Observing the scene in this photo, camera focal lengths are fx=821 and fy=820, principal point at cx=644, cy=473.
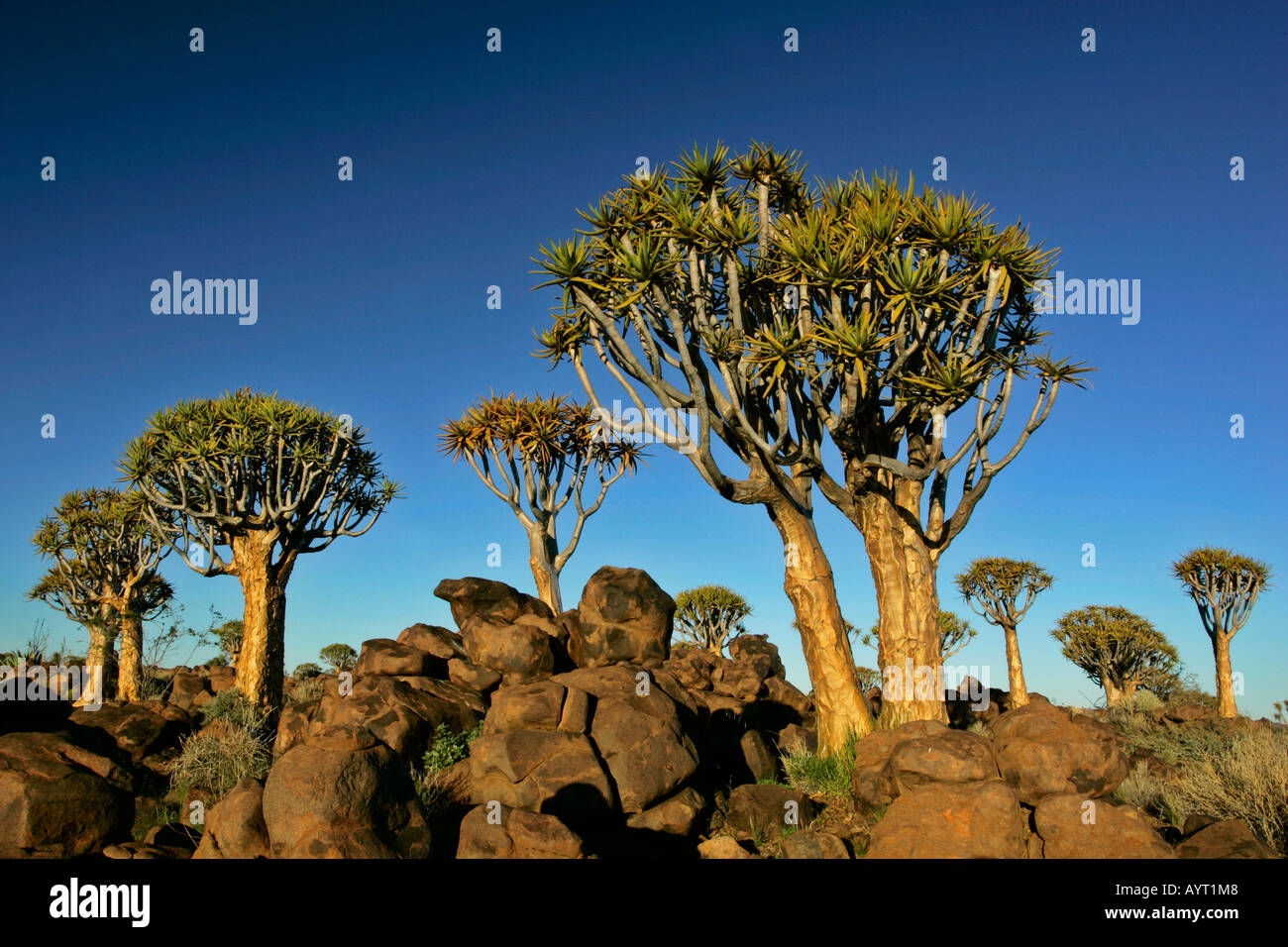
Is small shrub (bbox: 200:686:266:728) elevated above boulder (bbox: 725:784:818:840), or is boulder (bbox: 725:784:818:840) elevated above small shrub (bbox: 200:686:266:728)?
small shrub (bbox: 200:686:266:728)

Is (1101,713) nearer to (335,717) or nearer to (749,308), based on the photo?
(749,308)

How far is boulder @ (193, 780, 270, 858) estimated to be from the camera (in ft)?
26.6

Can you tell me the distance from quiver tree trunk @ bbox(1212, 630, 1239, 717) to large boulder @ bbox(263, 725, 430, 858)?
25.1 meters

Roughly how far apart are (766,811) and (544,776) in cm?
288

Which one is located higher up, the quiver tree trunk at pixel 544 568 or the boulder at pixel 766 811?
the quiver tree trunk at pixel 544 568

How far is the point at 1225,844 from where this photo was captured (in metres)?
7.90

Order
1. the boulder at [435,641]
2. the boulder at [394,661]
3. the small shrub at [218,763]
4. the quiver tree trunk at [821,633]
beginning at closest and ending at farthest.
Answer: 1. the quiver tree trunk at [821,633]
2. the small shrub at [218,763]
3. the boulder at [394,661]
4. the boulder at [435,641]

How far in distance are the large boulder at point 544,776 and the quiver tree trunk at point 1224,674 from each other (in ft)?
74.4

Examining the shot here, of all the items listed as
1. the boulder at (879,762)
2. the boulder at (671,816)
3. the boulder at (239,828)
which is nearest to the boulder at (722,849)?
the boulder at (671,816)

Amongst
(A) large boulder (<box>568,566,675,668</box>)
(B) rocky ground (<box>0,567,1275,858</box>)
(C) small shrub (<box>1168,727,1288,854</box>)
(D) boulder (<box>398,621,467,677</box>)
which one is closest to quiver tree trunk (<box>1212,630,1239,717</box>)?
(B) rocky ground (<box>0,567,1275,858</box>)

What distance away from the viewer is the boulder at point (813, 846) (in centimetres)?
869

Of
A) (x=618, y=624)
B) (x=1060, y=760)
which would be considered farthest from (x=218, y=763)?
(x=1060, y=760)

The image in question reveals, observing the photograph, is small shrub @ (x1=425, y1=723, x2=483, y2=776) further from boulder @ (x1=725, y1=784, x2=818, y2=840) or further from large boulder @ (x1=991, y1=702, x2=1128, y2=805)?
large boulder @ (x1=991, y1=702, x2=1128, y2=805)

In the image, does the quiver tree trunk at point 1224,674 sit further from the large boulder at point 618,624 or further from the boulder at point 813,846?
the boulder at point 813,846
